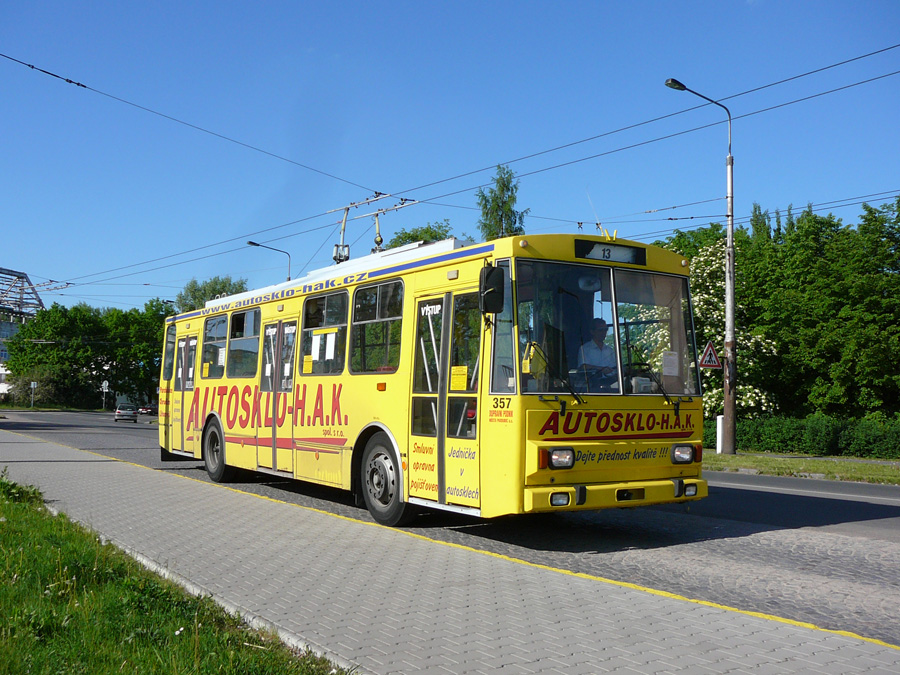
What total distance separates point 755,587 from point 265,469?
8.67 metres

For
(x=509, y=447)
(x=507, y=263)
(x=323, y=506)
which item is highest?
(x=507, y=263)

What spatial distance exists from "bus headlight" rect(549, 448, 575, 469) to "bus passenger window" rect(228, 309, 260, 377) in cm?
714

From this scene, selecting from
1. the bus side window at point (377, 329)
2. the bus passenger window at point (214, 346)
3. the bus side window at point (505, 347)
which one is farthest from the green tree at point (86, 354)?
the bus side window at point (505, 347)

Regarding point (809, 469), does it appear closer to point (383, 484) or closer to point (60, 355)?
point (383, 484)

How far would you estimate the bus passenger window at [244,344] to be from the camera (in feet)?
46.5

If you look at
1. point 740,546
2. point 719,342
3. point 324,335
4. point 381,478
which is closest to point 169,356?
point 324,335

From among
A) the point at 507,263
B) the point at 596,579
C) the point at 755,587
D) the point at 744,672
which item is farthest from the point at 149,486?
the point at 744,672

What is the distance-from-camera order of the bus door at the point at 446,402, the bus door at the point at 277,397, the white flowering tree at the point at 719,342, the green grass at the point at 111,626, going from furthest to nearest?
the white flowering tree at the point at 719,342 → the bus door at the point at 277,397 → the bus door at the point at 446,402 → the green grass at the point at 111,626

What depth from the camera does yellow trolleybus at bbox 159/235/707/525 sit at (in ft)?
27.4

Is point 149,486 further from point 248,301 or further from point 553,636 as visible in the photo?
point 553,636

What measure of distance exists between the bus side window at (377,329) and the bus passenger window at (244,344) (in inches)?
135

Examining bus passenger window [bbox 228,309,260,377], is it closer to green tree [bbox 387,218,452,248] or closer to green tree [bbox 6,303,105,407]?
green tree [bbox 387,218,452,248]

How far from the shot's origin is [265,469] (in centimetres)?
1364

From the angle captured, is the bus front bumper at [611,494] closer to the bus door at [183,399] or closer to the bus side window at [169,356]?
the bus door at [183,399]
